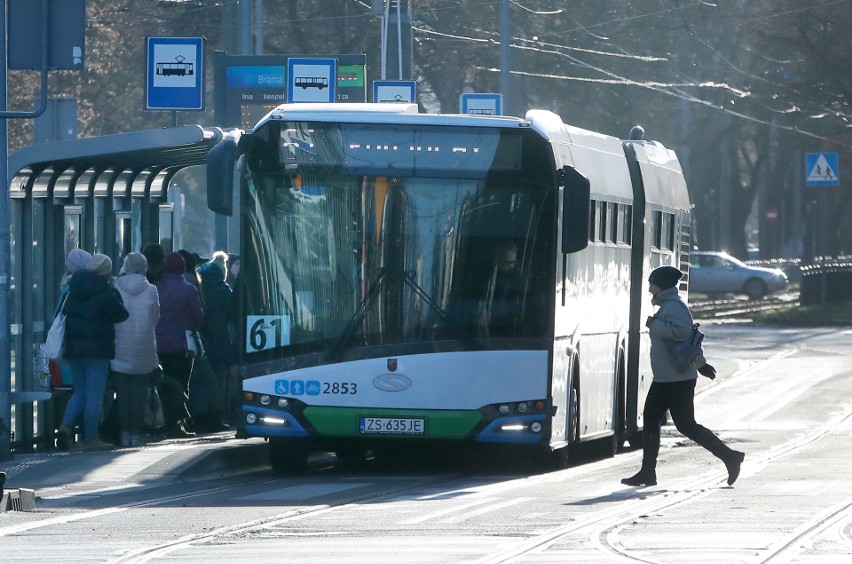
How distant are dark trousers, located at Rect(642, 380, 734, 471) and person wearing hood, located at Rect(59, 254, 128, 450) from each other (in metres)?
4.03

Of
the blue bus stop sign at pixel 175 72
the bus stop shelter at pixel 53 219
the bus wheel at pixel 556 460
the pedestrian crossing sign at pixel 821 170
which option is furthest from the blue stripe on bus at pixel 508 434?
the pedestrian crossing sign at pixel 821 170

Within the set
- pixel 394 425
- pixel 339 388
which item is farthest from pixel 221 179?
pixel 394 425

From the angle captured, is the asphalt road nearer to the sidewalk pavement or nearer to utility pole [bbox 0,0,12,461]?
the sidewalk pavement

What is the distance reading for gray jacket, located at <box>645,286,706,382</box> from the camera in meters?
12.4

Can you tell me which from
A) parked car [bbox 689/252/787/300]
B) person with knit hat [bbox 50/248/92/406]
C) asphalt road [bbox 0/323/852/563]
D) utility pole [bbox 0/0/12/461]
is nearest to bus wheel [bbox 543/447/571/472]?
asphalt road [bbox 0/323/852/563]

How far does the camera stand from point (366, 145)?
42.9 feet

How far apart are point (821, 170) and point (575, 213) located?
2624 cm

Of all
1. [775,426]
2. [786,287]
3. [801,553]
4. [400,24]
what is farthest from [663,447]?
[786,287]

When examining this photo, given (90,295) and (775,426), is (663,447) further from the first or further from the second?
(90,295)

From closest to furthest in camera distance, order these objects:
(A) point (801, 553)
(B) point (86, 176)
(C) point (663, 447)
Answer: (A) point (801, 553) → (B) point (86, 176) → (C) point (663, 447)

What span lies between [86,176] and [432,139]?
3657 millimetres

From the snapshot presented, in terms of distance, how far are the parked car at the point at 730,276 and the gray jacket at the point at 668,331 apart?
136ft

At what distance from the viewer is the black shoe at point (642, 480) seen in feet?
40.6

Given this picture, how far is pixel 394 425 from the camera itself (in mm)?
12930
